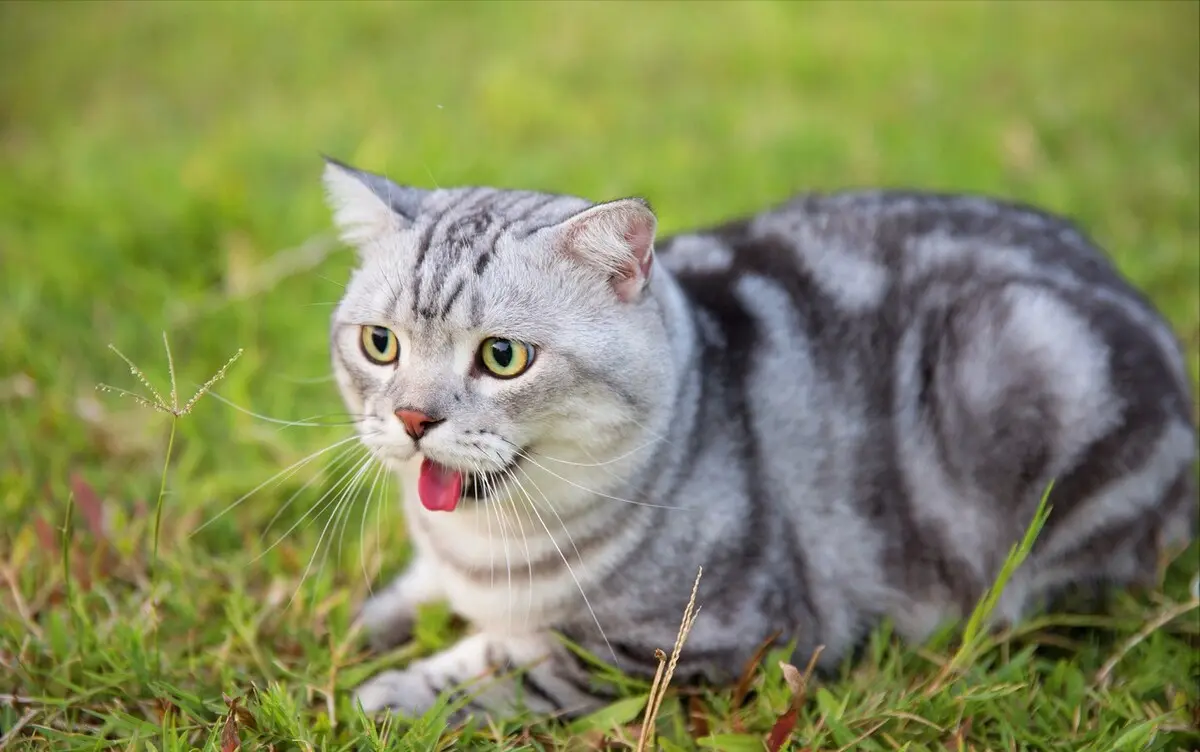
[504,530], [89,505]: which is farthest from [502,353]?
[89,505]

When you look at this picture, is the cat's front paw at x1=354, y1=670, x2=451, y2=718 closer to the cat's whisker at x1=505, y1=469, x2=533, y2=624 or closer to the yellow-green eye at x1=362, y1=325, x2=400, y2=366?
the cat's whisker at x1=505, y1=469, x2=533, y2=624

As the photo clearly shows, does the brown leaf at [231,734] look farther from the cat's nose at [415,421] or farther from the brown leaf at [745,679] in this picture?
the brown leaf at [745,679]

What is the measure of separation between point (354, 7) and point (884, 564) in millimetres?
5304

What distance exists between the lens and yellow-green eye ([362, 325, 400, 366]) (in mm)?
2148

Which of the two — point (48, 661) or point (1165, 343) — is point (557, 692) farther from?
point (1165, 343)

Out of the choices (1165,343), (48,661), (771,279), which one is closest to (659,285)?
(771,279)

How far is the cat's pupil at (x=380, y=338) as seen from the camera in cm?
216

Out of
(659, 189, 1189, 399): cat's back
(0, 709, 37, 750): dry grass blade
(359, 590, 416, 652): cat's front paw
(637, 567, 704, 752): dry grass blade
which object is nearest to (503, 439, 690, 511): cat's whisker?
(637, 567, 704, 752): dry grass blade

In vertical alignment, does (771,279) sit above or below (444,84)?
below

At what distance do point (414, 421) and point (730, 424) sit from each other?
0.78 meters

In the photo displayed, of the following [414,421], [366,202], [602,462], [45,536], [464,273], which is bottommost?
[45,536]

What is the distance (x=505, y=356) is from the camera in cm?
207

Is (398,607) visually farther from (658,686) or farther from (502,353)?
(502,353)

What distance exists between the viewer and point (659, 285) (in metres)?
2.26
